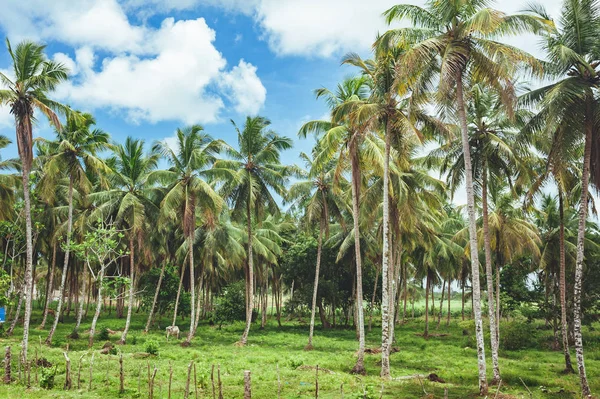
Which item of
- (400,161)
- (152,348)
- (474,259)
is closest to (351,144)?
(400,161)

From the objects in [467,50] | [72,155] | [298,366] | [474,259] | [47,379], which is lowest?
[298,366]

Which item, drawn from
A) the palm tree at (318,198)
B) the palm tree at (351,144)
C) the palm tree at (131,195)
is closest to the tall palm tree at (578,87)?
the palm tree at (351,144)

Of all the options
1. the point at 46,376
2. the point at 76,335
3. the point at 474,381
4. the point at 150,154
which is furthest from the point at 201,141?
the point at 474,381

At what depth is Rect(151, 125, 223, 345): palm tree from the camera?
26438mm

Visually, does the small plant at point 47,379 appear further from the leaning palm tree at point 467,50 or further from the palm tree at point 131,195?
the leaning palm tree at point 467,50

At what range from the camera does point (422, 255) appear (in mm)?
36781

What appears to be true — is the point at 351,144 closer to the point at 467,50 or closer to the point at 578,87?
the point at 467,50

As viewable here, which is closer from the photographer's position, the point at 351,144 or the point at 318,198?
the point at 351,144

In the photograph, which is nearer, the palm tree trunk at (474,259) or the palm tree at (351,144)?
the palm tree trunk at (474,259)

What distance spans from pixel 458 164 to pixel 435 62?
5.33 m

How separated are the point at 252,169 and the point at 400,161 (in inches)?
392

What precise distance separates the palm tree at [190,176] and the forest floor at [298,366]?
565 centimetres

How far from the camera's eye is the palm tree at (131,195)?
1042 inches

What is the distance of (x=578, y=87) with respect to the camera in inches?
581
